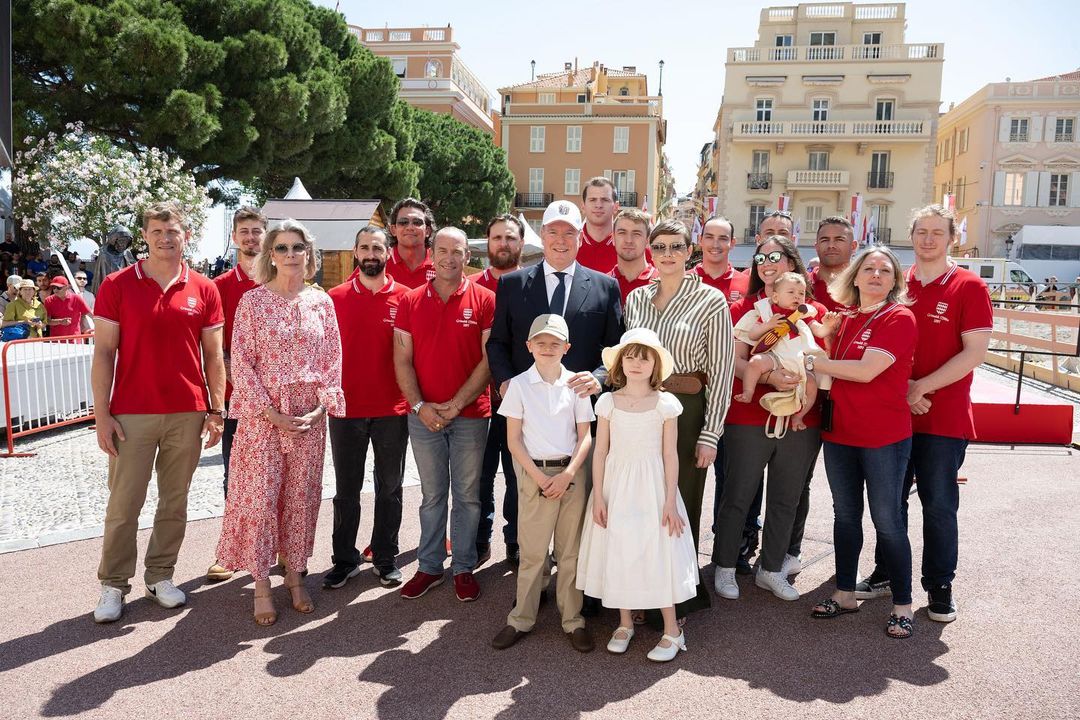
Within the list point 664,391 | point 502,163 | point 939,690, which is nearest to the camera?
point 939,690

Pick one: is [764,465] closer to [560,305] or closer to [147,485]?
[560,305]

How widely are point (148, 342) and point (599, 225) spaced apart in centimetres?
311

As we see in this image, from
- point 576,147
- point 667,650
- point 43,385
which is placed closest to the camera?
point 667,650

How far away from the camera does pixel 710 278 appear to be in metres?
5.37

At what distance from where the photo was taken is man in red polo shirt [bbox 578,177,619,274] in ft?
18.2

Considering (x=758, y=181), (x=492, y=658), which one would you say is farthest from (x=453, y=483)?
(x=758, y=181)

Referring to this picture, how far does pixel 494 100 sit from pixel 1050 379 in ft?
227

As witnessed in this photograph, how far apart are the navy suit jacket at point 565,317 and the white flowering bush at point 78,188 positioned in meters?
15.2

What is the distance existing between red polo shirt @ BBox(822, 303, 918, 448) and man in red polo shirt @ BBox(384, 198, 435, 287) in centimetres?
285

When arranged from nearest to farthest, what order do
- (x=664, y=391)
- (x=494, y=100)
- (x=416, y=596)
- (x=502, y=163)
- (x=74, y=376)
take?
(x=664, y=391) < (x=416, y=596) < (x=74, y=376) < (x=502, y=163) < (x=494, y=100)

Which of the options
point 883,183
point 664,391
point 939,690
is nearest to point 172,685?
point 664,391

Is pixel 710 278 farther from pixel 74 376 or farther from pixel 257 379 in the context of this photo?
pixel 74 376

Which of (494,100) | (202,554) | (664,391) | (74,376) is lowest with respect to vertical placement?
(202,554)

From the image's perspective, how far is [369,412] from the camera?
459cm
